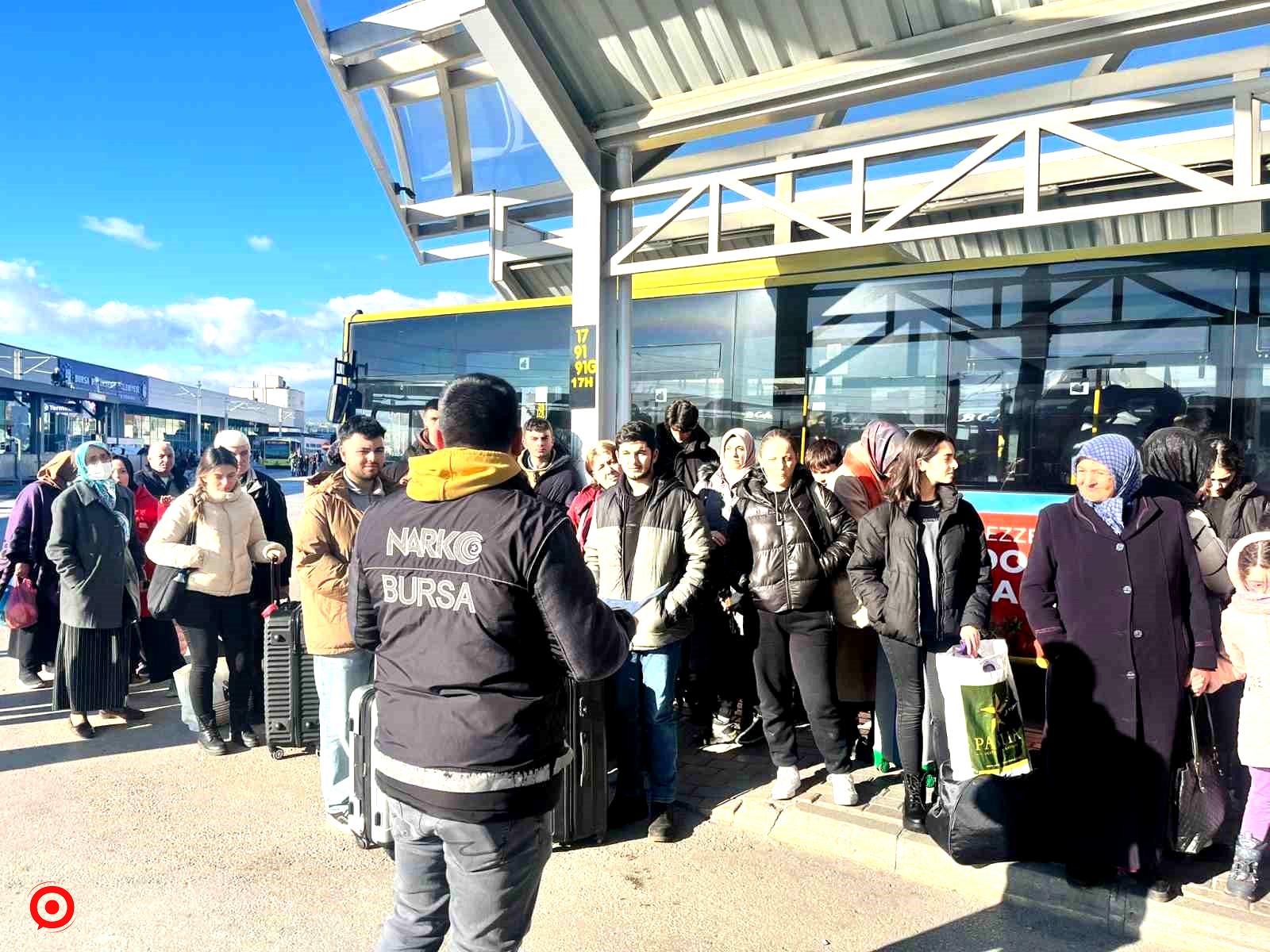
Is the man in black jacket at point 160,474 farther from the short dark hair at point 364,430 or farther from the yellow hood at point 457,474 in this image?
the yellow hood at point 457,474

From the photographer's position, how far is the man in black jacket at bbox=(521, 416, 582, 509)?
17.7ft

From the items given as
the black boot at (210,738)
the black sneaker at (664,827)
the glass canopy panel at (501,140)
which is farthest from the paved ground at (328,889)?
the glass canopy panel at (501,140)

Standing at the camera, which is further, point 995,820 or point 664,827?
point 664,827

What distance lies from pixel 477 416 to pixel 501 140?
6020 mm

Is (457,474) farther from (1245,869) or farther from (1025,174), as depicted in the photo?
(1025,174)

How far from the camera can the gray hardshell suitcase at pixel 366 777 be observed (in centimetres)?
313

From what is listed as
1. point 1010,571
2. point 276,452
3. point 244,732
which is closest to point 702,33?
point 1010,571

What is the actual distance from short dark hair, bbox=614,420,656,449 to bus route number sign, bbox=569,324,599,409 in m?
2.25

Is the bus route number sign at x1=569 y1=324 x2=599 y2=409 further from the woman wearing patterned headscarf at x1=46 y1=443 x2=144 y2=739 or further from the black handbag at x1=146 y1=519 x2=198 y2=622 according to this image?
the woman wearing patterned headscarf at x1=46 y1=443 x2=144 y2=739

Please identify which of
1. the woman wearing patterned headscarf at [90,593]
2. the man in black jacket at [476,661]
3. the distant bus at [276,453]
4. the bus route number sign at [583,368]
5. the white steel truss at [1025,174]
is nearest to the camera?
the man in black jacket at [476,661]

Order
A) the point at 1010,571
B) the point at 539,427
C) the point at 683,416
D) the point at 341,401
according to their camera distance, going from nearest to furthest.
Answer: the point at 1010,571
the point at 683,416
the point at 539,427
the point at 341,401

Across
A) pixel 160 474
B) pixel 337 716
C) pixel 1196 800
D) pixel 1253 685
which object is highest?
pixel 160 474

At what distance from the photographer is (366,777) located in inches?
126

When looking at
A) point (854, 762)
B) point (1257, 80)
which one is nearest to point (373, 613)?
point (854, 762)
